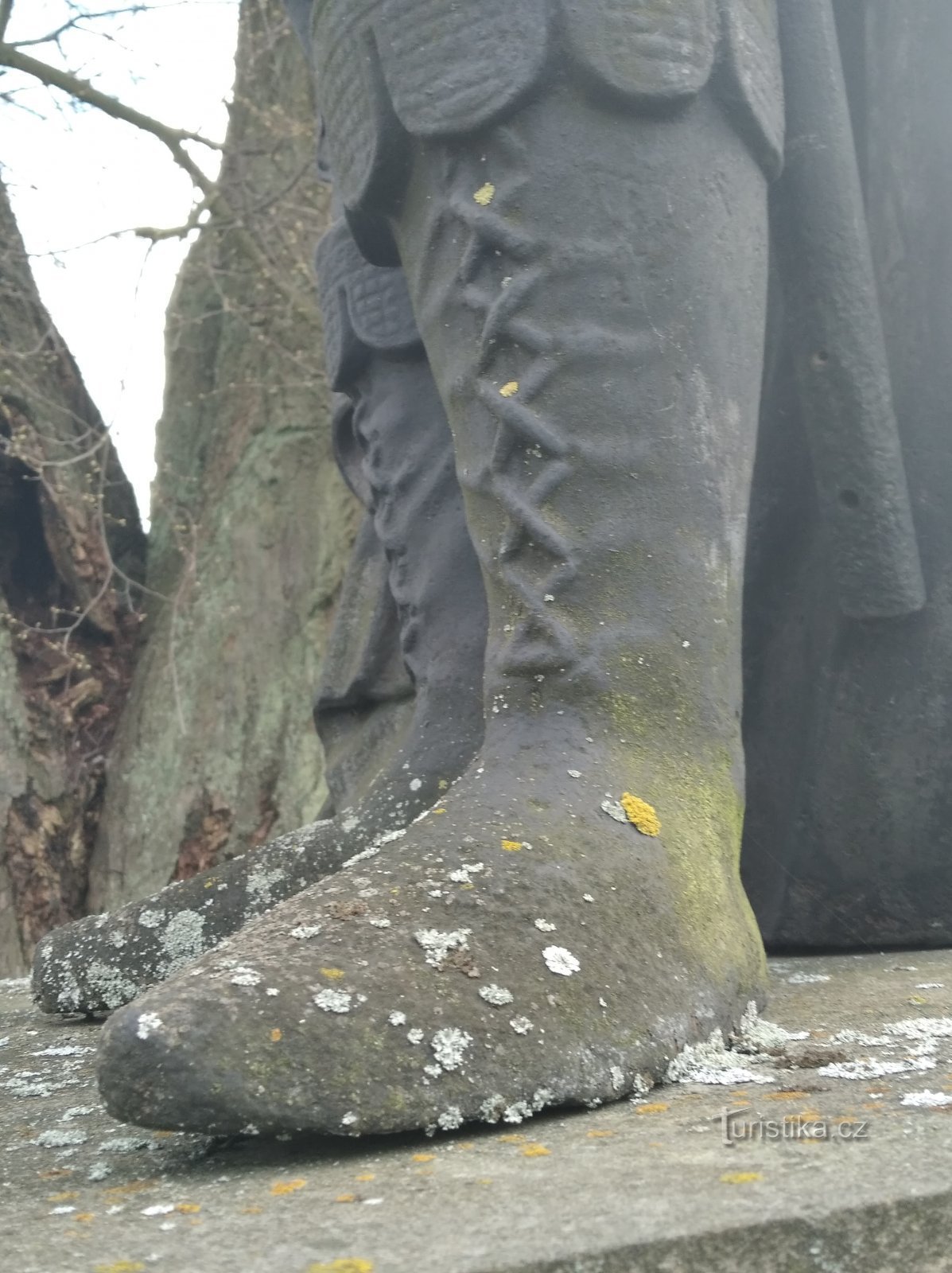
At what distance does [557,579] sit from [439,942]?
28 centimetres

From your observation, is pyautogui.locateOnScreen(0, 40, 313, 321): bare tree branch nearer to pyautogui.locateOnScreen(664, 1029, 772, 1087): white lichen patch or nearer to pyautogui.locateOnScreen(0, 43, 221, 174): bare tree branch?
pyautogui.locateOnScreen(0, 43, 221, 174): bare tree branch

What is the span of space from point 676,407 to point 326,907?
1.35ft

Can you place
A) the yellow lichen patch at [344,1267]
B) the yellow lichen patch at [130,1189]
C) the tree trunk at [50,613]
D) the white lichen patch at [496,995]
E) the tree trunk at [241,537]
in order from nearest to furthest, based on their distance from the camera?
the yellow lichen patch at [344,1267], the yellow lichen patch at [130,1189], the white lichen patch at [496,995], the tree trunk at [50,613], the tree trunk at [241,537]

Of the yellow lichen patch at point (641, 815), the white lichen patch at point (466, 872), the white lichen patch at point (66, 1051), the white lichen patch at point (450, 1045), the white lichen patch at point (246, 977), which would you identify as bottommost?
the white lichen patch at point (66, 1051)

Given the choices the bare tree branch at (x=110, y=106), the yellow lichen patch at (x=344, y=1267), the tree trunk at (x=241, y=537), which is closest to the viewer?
the yellow lichen patch at (x=344, y=1267)

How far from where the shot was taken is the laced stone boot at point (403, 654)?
1091 mm

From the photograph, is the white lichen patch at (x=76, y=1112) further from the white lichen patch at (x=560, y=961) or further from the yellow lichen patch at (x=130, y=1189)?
the white lichen patch at (x=560, y=961)

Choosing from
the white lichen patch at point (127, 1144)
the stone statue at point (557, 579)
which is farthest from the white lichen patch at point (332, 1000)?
the white lichen patch at point (127, 1144)

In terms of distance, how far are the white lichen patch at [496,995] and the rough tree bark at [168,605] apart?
1.88 m

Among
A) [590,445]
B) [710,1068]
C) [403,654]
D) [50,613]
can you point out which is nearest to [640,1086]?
[710,1068]

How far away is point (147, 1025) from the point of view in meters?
0.59

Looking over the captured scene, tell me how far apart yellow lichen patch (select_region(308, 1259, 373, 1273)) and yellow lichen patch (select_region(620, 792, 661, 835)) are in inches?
15.2

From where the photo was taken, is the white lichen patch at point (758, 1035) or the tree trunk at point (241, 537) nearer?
the white lichen patch at point (758, 1035)

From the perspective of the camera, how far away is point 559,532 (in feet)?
2.88
